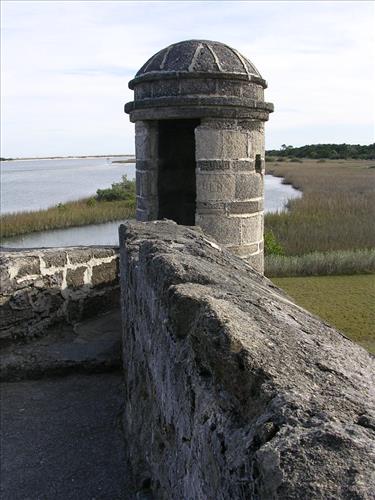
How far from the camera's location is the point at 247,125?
5527mm

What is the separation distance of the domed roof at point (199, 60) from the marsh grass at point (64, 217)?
43.0 feet

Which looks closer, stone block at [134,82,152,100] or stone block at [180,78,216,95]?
stone block at [180,78,216,95]

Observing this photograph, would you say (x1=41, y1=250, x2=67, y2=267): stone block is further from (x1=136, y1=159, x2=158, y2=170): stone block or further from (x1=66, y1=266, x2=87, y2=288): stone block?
(x1=136, y1=159, x2=158, y2=170): stone block

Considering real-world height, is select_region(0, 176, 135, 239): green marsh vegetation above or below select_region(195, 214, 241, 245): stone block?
below

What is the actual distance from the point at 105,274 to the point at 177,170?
9.28ft

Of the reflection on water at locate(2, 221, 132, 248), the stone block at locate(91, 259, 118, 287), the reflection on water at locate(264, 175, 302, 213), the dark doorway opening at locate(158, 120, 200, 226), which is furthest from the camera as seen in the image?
the reflection on water at locate(264, 175, 302, 213)

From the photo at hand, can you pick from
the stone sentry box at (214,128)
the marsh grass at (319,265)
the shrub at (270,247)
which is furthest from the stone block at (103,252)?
the shrub at (270,247)

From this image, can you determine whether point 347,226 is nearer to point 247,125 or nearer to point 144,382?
point 247,125

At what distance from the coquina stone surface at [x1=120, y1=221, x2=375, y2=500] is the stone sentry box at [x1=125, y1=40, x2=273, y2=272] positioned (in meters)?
3.12

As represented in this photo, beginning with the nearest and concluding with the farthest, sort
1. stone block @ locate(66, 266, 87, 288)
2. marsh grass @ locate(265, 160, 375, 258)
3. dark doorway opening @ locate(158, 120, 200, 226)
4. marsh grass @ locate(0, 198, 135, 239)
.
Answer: stone block @ locate(66, 266, 87, 288) → dark doorway opening @ locate(158, 120, 200, 226) → marsh grass @ locate(265, 160, 375, 258) → marsh grass @ locate(0, 198, 135, 239)

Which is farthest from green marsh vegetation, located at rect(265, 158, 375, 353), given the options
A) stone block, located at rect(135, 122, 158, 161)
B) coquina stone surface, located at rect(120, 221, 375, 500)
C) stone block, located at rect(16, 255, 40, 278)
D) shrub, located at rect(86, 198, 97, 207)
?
shrub, located at rect(86, 198, 97, 207)

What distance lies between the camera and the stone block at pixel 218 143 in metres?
5.41

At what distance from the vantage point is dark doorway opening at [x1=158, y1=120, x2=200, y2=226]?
738cm

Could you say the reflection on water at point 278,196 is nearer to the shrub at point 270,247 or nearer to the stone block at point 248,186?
the shrub at point 270,247
